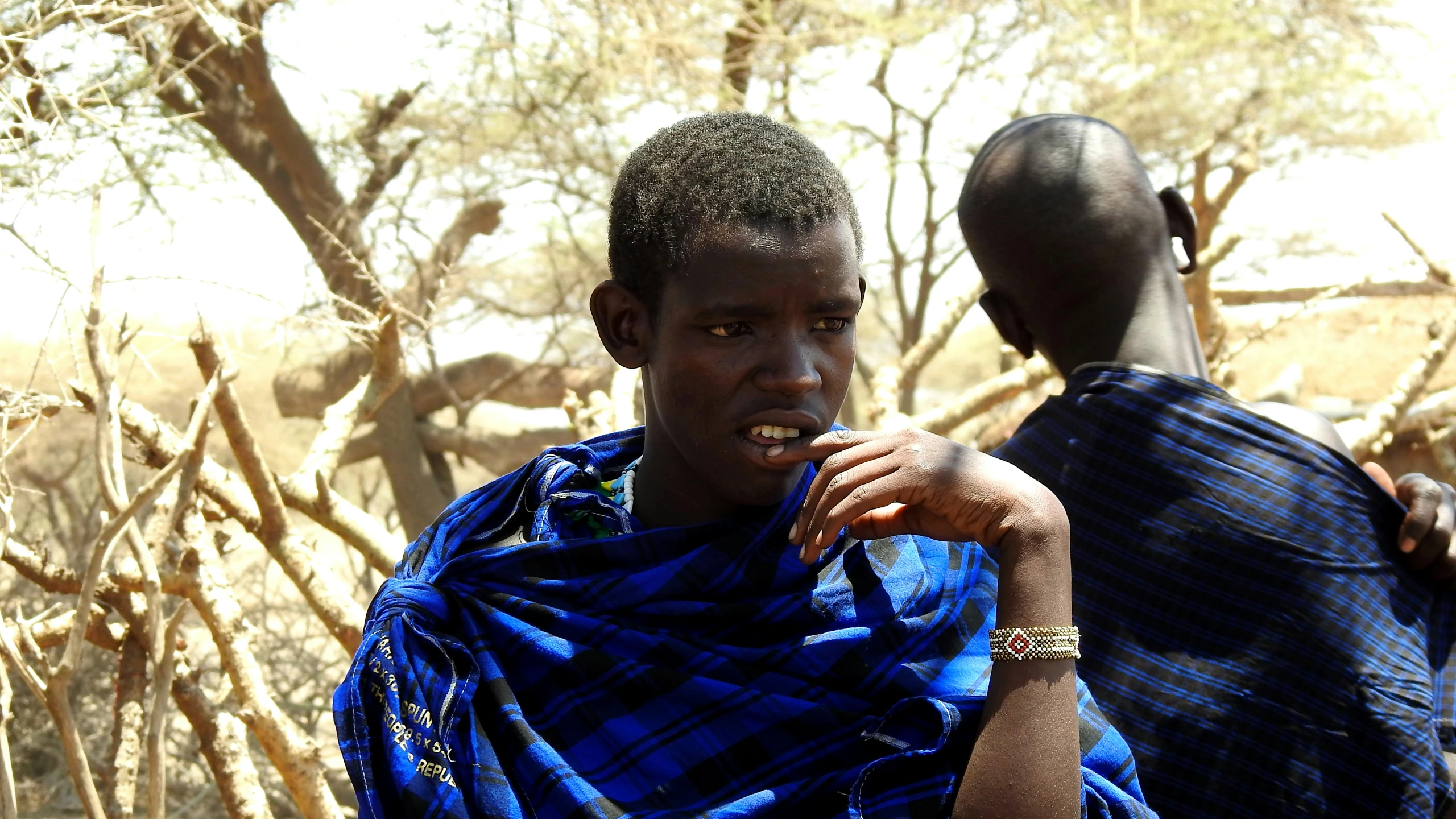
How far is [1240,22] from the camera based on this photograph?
881 cm

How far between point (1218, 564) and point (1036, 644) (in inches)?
32.2

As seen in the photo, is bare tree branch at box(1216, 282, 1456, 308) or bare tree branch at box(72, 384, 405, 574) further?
bare tree branch at box(1216, 282, 1456, 308)

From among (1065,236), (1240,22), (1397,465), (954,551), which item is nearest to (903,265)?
(1240,22)

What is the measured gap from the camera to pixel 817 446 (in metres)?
1.49

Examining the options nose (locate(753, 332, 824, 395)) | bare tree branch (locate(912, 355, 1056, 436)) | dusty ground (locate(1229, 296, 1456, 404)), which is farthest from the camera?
dusty ground (locate(1229, 296, 1456, 404))

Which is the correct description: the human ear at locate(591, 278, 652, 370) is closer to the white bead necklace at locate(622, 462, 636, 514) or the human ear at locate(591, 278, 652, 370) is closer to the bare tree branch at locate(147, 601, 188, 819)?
the white bead necklace at locate(622, 462, 636, 514)

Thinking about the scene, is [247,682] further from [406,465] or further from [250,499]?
[406,465]

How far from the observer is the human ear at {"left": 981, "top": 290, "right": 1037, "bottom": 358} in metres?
2.49

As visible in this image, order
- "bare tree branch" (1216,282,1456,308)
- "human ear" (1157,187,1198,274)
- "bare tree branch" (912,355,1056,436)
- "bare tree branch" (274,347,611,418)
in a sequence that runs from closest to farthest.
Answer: "human ear" (1157,187,1198,274), "bare tree branch" (912,355,1056,436), "bare tree branch" (1216,282,1456,308), "bare tree branch" (274,347,611,418)

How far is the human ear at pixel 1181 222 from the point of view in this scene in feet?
7.96

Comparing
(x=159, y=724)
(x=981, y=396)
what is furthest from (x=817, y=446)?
(x=981, y=396)

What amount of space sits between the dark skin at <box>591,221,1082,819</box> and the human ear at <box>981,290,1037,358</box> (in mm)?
914

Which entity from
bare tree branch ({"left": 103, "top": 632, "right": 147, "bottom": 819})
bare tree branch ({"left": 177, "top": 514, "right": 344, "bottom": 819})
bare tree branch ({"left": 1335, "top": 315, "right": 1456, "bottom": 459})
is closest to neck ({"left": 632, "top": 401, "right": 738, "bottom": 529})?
bare tree branch ({"left": 177, "top": 514, "right": 344, "bottom": 819})

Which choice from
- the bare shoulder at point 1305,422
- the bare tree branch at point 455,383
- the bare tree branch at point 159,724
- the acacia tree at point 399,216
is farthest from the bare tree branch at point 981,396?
the bare tree branch at point 159,724
